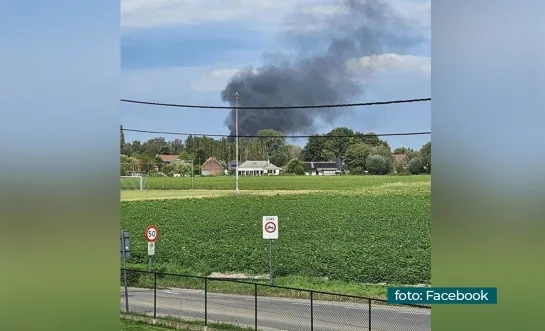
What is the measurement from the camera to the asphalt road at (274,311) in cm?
715

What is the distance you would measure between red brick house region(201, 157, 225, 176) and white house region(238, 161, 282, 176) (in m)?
0.25

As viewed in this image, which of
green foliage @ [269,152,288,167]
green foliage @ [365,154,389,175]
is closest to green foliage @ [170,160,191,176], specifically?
green foliage @ [269,152,288,167]

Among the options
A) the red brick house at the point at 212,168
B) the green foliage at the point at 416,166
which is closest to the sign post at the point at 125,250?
the red brick house at the point at 212,168

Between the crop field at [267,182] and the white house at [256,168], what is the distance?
5 centimetres

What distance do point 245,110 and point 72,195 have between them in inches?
98.4

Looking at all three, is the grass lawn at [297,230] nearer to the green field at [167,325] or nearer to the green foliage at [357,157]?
the green foliage at [357,157]

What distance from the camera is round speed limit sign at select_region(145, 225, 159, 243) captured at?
7930 millimetres

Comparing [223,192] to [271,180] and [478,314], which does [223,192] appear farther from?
[478,314]

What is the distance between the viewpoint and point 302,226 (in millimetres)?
7742

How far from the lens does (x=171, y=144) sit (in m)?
7.74

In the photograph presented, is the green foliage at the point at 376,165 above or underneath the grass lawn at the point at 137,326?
above

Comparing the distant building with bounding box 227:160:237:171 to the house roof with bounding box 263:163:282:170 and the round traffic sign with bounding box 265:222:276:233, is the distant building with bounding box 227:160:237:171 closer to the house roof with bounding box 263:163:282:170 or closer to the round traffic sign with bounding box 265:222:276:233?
the house roof with bounding box 263:163:282:170

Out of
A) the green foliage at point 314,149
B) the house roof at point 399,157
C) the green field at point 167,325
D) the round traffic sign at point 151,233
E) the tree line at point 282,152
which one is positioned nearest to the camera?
the house roof at point 399,157

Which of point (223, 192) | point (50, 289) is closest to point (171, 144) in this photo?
point (223, 192)
